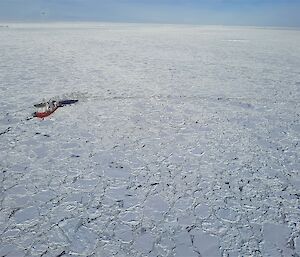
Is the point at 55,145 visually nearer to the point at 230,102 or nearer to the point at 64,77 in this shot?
the point at 230,102

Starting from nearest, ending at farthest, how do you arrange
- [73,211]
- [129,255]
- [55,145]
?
1. [129,255]
2. [73,211]
3. [55,145]

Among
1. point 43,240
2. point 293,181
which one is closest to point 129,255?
point 43,240

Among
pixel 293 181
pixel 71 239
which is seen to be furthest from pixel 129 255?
pixel 293 181

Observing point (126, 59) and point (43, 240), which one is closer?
point (43, 240)

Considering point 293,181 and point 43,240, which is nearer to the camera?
point 43,240

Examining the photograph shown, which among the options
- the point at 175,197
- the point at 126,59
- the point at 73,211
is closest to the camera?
the point at 73,211

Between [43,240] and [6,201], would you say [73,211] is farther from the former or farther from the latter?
[6,201]
